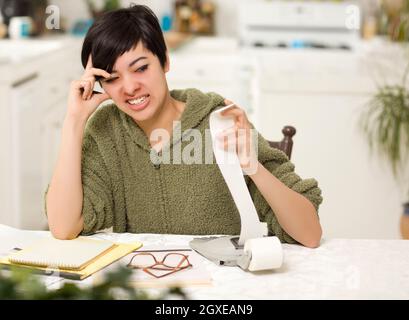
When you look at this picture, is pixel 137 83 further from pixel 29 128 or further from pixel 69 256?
pixel 29 128

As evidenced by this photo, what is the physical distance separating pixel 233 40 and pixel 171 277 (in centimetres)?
339

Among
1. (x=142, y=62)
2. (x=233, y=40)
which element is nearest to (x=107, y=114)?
(x=142, y=62)

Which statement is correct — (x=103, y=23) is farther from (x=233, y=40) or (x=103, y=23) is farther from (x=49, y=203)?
(x=233, y=40)

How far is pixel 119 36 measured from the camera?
149 centimetres

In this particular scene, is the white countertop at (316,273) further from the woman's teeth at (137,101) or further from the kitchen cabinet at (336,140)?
the kitchen cabinet at (336,140)

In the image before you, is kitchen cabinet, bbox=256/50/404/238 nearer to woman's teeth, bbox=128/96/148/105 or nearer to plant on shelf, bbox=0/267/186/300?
woman's teeth, bbox=128/96/148/105

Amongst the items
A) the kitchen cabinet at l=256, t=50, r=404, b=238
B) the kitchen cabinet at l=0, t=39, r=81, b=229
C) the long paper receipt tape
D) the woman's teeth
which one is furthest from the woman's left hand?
the kitchen cabinet at l=0, t=39, r=81, b=229

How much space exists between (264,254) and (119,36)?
58 centimetres

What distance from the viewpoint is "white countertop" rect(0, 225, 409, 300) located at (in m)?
1.17

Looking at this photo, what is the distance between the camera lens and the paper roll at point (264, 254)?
1.22 m

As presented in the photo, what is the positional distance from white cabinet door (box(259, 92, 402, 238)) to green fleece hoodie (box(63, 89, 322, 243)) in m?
1.33

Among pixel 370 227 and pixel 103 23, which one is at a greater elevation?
pixel 103 23

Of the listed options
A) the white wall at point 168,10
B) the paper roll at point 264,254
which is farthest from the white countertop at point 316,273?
the white wall at point 168,10

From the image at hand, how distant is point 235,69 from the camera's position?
4113 mm
